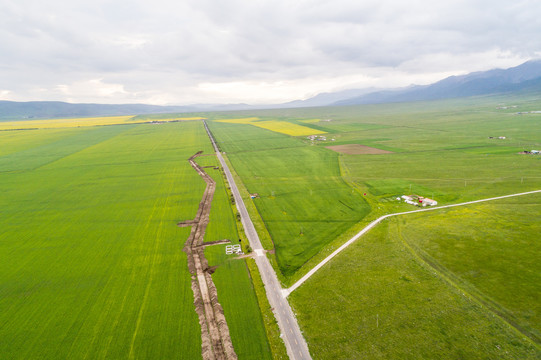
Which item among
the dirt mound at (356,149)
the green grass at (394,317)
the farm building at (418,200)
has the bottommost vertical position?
the green grass at (394,317)

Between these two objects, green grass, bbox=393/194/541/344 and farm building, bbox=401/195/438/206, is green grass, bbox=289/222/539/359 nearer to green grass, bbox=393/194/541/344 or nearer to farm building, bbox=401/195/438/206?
green grass, bbox=393/194/541/344

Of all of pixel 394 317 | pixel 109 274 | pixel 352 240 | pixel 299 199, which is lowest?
pixel 394 317

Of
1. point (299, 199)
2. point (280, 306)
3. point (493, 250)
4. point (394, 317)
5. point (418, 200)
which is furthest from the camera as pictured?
point (299, 199)

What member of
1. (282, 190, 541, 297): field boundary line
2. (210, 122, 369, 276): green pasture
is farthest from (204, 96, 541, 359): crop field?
(282, 190, 541, 297): field boundary line

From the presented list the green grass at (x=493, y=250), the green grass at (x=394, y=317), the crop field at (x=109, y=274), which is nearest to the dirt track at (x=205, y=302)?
the crop field at (x=109, y=274)

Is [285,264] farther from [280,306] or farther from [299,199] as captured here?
[299,199]

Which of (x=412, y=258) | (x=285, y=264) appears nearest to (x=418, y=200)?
(x=412, y=258)

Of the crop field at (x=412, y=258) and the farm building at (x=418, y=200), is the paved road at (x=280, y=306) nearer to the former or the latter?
the crop field at (x=412, y=258)
